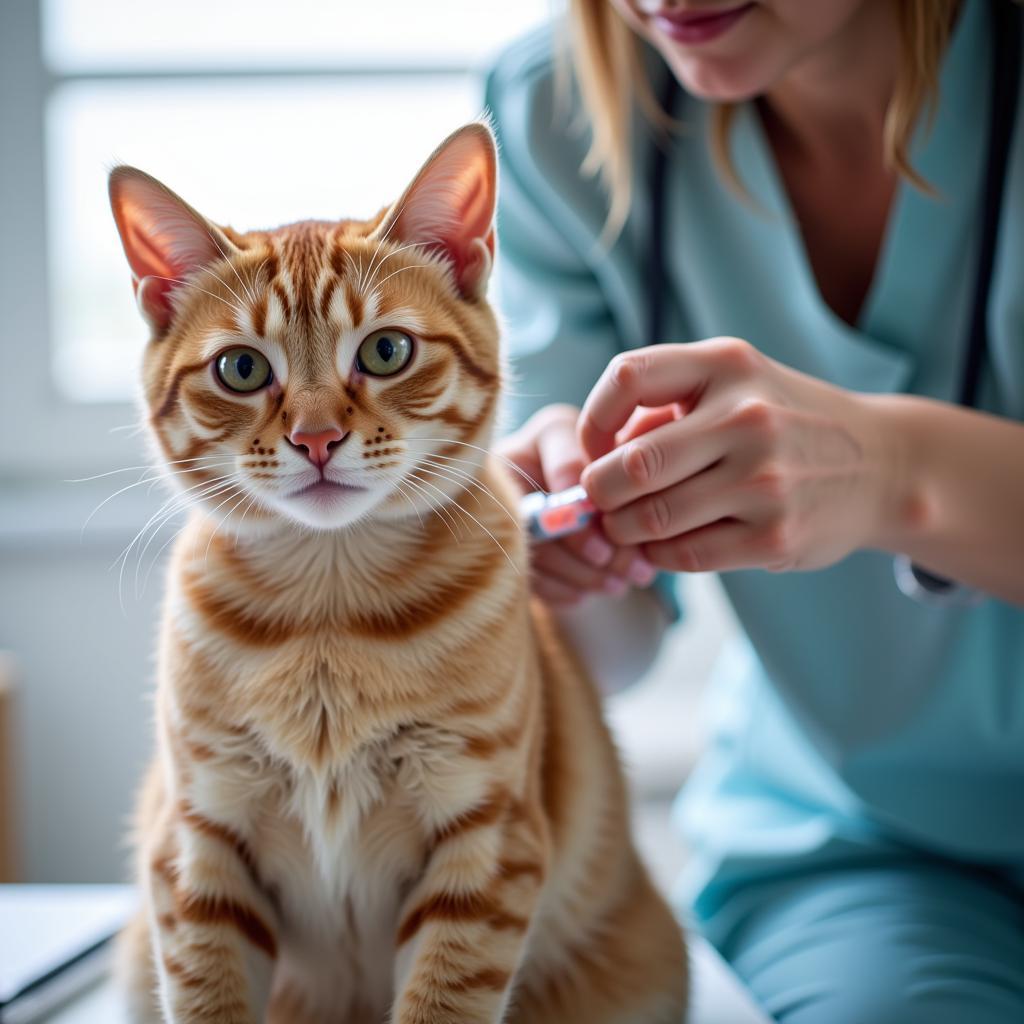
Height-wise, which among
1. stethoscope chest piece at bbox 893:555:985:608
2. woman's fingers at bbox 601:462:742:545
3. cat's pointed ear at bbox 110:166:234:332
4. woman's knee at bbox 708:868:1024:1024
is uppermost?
cat's pointed ear at bbox 110:166:234:332

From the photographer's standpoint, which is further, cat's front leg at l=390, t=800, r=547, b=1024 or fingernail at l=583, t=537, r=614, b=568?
fingernail at l=583, t=537, r=614, b=568

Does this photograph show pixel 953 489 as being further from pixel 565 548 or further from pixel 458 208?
pixel 458 208

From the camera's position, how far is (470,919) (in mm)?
650

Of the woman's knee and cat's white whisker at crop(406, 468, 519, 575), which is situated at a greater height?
cat's white whisker at crop(406, 468, 519, 575)

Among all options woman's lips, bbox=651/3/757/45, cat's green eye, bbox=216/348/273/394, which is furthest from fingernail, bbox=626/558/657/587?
woman's lips, bbox=651/3/757/45

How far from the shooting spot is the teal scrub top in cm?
103

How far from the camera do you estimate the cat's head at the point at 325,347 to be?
0.63 metres

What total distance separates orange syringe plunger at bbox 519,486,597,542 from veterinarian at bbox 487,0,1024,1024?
0.9 inches

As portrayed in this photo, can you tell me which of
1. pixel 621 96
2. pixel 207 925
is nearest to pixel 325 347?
pixel 207 925

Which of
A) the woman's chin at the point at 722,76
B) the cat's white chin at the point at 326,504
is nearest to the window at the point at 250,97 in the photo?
the woman's chin at the point at 722,76

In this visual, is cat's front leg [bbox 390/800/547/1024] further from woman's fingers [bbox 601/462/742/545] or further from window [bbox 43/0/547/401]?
window [bbox 43/0/547/401]

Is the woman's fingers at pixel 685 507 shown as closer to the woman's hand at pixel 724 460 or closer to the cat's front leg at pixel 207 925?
the woman's hand at pixel 724 460

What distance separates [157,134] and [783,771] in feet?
5.43

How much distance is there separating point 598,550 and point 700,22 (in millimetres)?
456
